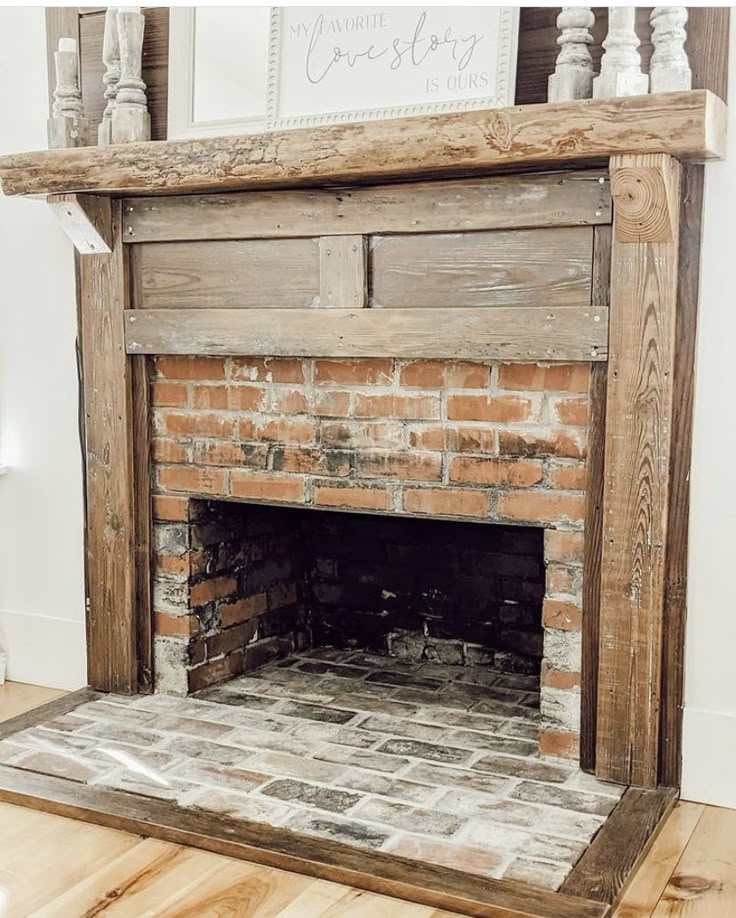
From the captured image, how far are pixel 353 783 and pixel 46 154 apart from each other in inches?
63.6

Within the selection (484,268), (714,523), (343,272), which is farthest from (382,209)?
(714,523)

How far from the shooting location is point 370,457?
2602 mm

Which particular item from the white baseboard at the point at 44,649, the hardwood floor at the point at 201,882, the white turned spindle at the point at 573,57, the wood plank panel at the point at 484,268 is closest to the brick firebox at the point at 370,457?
the wood plank panel at the point at 484,268

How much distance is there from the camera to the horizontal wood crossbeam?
207cm

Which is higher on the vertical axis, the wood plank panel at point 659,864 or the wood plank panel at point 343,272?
the wood plank panel at point 343,272

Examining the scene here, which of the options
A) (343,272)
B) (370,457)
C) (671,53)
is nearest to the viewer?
(671,53)

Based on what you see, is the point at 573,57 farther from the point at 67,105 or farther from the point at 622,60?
the point at 67,105

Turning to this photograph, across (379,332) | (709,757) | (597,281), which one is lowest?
(709,757)

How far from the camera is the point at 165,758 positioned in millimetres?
2469

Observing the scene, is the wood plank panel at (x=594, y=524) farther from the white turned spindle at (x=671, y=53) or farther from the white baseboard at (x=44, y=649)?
the white baseboard at (x=44, y=649)

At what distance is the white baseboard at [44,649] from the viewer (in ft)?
10.0

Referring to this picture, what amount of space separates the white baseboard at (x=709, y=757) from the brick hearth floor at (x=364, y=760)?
175mm

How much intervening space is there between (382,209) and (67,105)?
89cm

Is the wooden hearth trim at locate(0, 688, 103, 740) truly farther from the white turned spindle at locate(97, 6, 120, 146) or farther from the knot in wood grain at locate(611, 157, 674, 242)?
the knot in wood grain at locate(611, 157, 674, 242)
